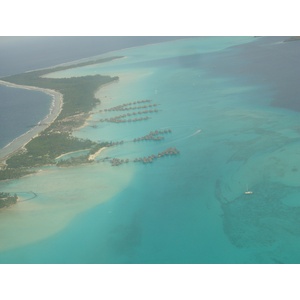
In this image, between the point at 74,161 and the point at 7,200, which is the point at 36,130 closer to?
the point at 74,161

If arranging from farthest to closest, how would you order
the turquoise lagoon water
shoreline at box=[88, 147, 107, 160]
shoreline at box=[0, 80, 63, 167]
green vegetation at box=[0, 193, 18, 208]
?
shoreline at box=[0, 80, 63, 167] → shoreline at box=[88, 147, 107, 160] → green vegetation at box=[0, 193, 18, 208] → the turquoise lagoon water

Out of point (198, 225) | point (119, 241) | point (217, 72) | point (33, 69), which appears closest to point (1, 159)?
point (119, 241)

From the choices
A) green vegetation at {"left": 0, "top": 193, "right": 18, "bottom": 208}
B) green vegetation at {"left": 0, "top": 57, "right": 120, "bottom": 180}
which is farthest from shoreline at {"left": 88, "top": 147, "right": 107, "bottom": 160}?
green vegetation at {"left": 0, "top": 193, "right": 18, "bottom": 208}

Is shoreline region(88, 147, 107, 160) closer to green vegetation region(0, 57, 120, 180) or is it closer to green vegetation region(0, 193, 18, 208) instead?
green vegetation region(0, 57, 120, 180)

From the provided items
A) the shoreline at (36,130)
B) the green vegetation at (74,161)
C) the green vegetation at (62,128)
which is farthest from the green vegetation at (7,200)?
the shoreline at (36,130)

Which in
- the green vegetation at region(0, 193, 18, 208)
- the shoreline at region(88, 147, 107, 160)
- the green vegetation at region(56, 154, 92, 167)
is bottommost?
the green vegetation at region(0, 193, 18, 208)

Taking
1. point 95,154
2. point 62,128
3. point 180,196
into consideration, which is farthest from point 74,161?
point 180,196
